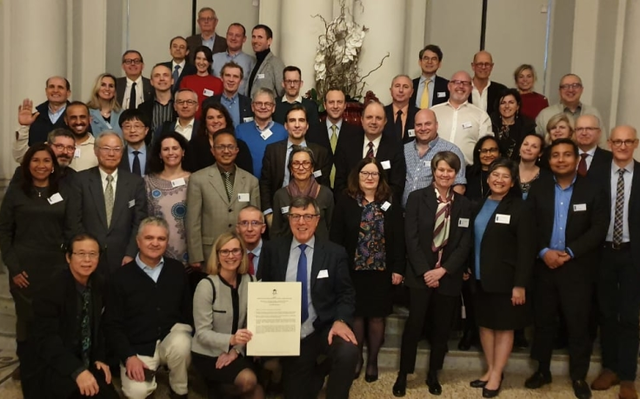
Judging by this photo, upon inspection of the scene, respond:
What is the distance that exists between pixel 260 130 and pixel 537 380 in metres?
2.85

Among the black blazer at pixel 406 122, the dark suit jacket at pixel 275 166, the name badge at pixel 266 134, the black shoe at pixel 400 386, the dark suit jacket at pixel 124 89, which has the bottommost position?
the black shoe at pixel 400 386

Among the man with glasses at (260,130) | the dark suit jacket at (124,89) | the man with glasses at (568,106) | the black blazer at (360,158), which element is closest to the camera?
the black blazer at (360,158)

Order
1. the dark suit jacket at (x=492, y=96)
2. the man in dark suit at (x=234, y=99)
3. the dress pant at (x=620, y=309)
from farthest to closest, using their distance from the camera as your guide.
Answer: the dark suit jacket at (x=492, y=96), the man in dark suit at (x=234, y=99), the dress pant at (x=620, y=309)

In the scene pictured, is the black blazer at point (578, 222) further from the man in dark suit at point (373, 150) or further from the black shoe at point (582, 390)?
the man in dark suit at point (373, 150)

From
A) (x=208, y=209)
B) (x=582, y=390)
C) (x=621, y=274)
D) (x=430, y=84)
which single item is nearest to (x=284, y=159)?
(x=208, y=209)

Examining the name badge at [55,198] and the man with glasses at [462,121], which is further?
the man with glasses at [462,121]

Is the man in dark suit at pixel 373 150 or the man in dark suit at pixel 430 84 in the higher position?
the man in dark suit at pixel 430 84

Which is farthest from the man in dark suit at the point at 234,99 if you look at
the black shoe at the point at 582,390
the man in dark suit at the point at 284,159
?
the black shoe at the point at 582,390

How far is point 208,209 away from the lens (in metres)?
4.66

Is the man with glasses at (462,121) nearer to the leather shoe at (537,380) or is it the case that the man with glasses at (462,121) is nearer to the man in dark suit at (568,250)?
Result: the man in dark suit at (568,250)

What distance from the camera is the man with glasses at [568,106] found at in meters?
5.86

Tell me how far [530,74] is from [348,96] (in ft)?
5.85

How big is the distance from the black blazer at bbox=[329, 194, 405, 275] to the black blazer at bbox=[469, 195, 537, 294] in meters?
0.57

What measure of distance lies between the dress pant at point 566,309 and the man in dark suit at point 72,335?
9.55 ft
